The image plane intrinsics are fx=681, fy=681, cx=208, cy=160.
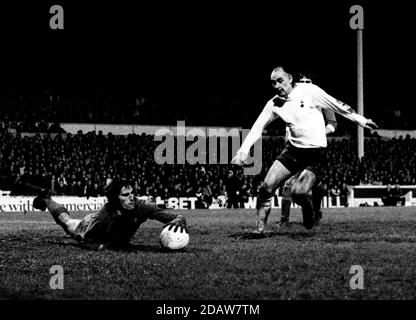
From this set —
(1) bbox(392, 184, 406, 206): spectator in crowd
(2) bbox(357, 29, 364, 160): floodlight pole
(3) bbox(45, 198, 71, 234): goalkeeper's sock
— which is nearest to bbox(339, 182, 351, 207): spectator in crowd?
(1) bbox(392, 184, 406, 206): spectator in crowd

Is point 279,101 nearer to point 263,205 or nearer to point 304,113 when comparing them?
point 304,113

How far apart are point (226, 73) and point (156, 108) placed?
17.0 feet

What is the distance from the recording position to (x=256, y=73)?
42.3 metres

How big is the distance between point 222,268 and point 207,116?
33.1 meters

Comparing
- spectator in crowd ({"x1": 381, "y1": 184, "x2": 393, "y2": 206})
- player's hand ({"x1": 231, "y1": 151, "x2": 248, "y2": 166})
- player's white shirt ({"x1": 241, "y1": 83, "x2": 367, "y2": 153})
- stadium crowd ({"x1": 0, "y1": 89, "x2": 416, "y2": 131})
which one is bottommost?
spectator in crowd ({"x1": 381, "y1": 184, "x2": 393, "y2": 206})

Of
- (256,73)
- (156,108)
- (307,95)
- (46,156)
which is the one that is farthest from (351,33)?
(307,95)

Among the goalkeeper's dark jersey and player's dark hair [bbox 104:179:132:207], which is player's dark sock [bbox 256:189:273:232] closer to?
the goalkeeper's dark jersey

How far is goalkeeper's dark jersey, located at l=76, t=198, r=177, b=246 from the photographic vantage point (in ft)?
29.0

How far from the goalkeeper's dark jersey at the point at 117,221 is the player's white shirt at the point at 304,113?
2163 millimetres

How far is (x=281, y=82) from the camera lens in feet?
34.3

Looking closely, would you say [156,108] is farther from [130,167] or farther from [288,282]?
[288,282]

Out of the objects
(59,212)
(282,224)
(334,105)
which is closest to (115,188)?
(59,212)

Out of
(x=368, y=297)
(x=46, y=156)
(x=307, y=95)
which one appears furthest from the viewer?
(x=46, y=156)

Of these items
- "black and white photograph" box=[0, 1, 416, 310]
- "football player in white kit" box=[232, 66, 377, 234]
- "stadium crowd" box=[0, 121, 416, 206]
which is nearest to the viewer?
"football player in white kit" box=[232, 66, 377, 234]
